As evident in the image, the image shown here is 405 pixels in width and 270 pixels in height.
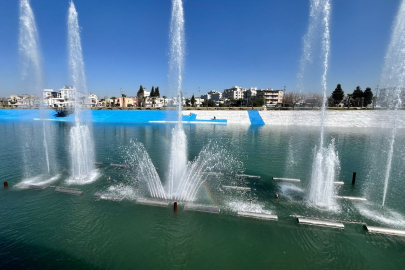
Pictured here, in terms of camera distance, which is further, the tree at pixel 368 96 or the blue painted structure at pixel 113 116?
the tree at pixel 368 96

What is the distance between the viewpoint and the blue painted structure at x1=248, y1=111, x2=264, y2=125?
5942 cm

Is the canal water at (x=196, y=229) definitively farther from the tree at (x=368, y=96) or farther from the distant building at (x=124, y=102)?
the distant building at (x=124, y=102)

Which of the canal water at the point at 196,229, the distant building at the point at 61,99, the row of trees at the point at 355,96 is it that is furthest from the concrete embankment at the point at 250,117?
the canal water at the point at 196,229

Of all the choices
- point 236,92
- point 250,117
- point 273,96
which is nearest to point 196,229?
point 250,117

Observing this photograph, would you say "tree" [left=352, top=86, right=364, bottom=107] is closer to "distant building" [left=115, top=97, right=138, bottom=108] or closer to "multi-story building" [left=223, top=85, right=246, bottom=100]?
"multi-story building" [left=223, top=85, right=246, bottom=100]

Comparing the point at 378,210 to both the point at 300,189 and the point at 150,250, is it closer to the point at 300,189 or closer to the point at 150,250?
the point at 300,189


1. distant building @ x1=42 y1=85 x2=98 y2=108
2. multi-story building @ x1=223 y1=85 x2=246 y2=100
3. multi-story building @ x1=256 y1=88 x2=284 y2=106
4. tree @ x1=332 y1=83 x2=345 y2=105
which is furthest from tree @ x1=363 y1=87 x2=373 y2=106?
distant building @ x1=42 y1=85 x2=98 y2=108

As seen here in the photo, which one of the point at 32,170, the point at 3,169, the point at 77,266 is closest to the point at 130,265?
the point at 77,266

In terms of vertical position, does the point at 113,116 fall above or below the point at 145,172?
above

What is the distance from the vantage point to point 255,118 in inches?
2459

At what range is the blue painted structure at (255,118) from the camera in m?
59.4

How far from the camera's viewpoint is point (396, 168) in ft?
61.9

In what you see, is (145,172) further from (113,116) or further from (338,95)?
(338,95)

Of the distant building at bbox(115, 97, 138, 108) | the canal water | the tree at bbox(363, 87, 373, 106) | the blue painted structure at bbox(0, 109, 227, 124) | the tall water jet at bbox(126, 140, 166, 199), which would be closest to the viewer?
the canal water
